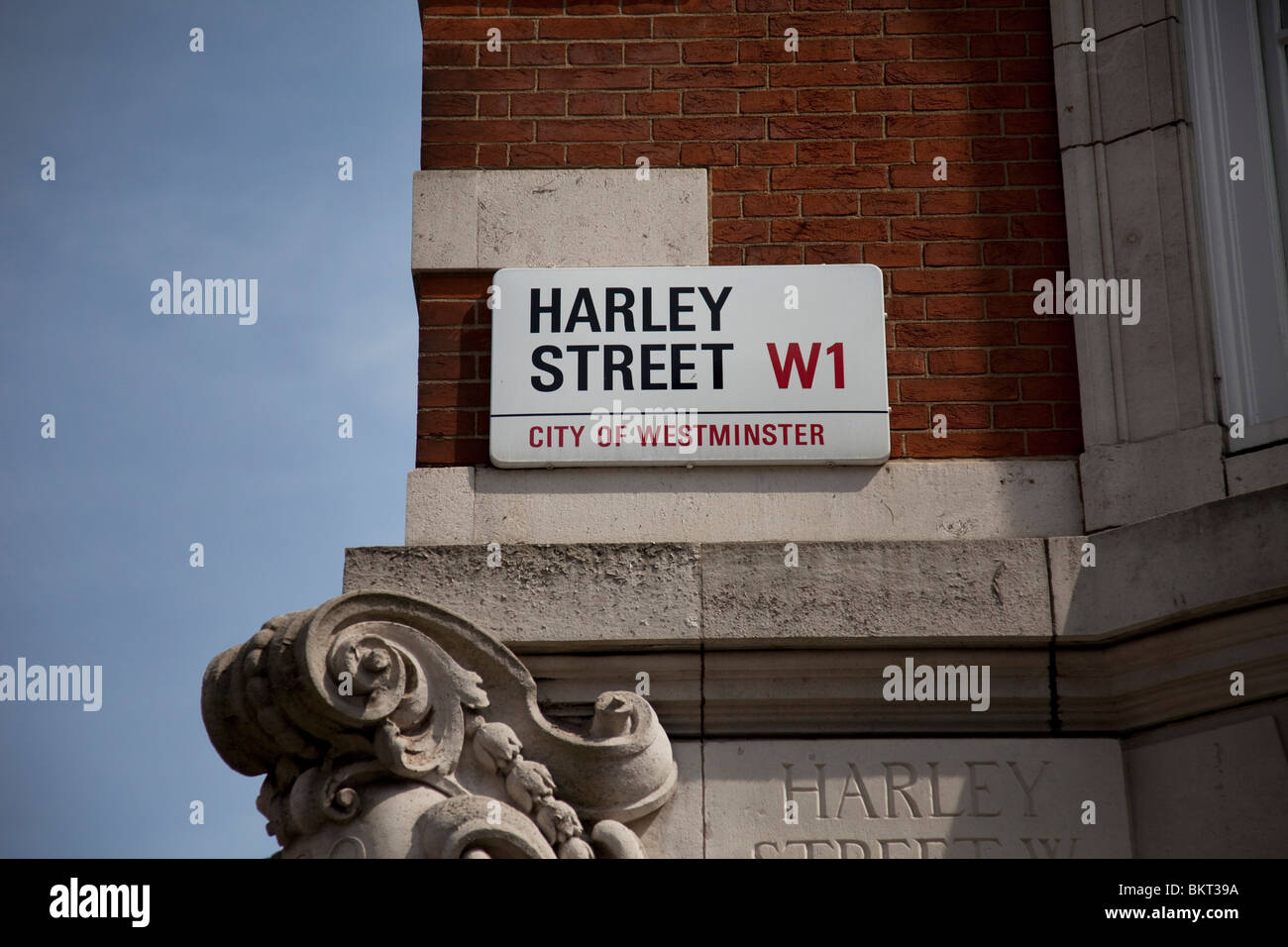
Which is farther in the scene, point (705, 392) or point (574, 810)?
point (705, 392)

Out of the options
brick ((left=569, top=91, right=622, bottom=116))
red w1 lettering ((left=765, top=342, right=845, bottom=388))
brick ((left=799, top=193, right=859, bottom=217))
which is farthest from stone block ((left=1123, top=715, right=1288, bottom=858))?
brick ((left=569, top=91, right=622, bottom=116))

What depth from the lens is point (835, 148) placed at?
551 cm

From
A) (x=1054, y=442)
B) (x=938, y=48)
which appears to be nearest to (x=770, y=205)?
(x=938, y=48)

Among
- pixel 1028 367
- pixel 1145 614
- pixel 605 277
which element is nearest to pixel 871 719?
pixel 1145 614

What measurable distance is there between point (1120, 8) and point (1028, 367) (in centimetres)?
131

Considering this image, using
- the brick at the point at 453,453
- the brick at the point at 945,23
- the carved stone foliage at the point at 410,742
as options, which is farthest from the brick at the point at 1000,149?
the carved stone foliage at the point at 410,742

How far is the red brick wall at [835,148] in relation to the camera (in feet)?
17.2

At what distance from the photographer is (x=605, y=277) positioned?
208 inches

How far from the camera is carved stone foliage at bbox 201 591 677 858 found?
4496 mm

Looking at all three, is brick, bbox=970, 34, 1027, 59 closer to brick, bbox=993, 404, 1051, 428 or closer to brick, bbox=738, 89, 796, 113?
brick, bbox=738, 89, 796, 113

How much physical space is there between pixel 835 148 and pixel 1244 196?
131 centimetres

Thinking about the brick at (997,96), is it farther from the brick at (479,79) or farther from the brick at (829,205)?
the brick at (479,79)

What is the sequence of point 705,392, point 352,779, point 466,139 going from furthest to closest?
point 466,139 < point 705,392 < point 352,779

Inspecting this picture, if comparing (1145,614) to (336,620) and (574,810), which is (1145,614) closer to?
(574,810)
